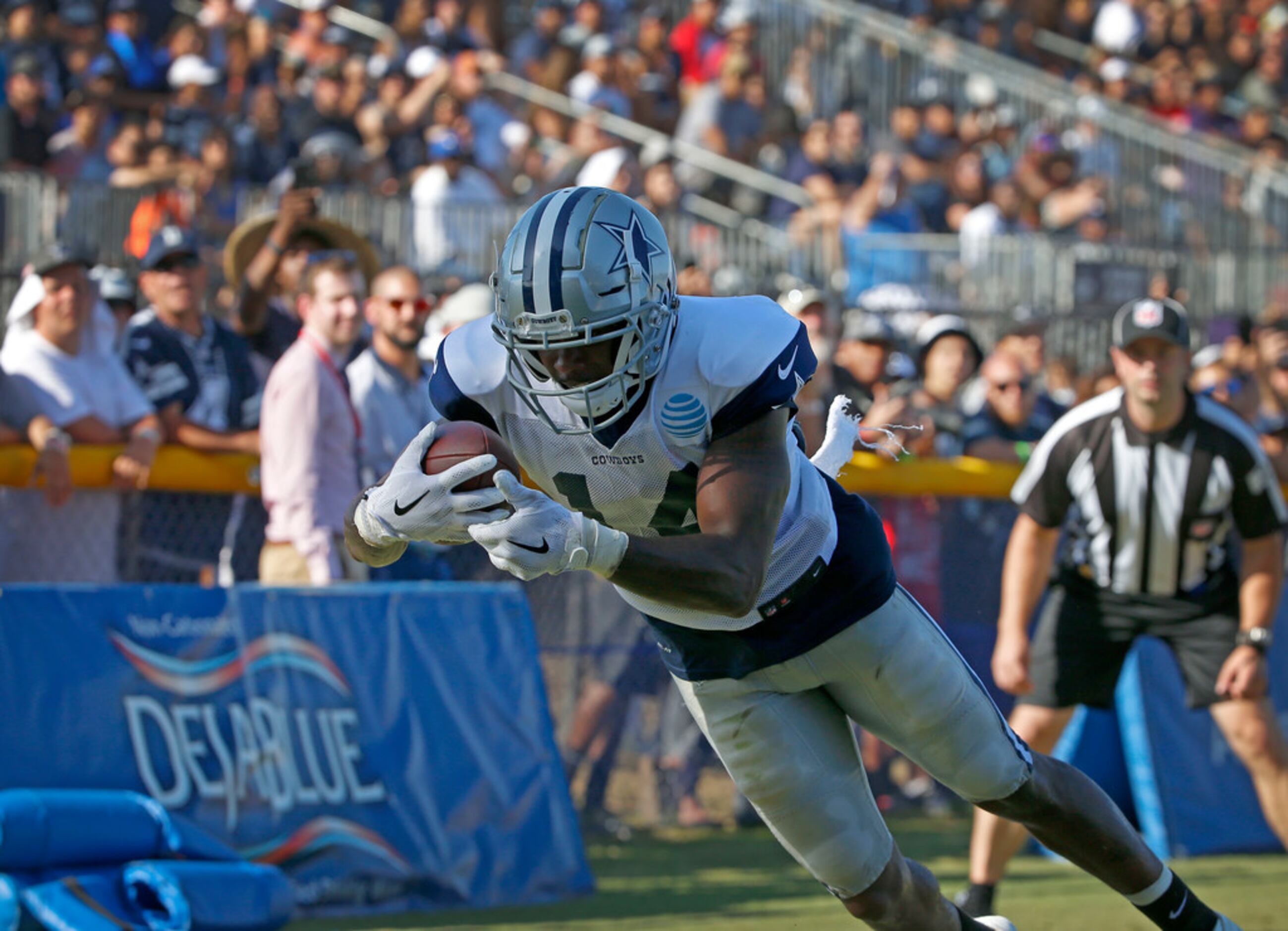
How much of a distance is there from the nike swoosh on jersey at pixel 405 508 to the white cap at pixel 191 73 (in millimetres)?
8815

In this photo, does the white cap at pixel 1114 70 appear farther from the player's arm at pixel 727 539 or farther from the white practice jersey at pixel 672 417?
the player's arm at pixel 727 539

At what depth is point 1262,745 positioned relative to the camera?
19.4 feet

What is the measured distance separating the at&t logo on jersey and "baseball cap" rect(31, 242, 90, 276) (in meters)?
3.57

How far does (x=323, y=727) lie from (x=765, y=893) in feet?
5.65

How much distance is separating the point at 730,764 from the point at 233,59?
29.4 feet

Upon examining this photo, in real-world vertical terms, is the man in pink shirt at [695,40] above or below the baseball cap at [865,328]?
above

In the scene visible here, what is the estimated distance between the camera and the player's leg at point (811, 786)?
387 cm

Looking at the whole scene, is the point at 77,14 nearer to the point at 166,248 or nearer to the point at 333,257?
the point at 166,248

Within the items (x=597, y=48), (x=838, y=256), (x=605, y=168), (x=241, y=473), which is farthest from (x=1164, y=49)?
(x=241, y=473)

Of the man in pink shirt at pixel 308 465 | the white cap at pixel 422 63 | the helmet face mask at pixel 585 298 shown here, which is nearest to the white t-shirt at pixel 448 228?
the white cap at pixel 422 63

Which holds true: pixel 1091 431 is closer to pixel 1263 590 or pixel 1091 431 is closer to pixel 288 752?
pixel 1263 590

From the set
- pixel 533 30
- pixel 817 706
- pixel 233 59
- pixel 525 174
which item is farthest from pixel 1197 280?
pixel 817 706

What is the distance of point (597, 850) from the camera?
6680 mm

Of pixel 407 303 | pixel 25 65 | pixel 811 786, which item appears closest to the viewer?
pixel 811 786
